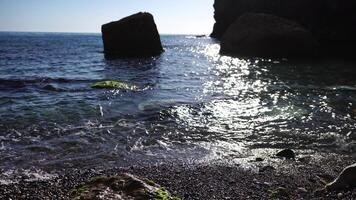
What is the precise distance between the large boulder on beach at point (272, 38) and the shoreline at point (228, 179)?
31.1 meters

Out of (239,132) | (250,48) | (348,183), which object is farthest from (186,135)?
(250,48)

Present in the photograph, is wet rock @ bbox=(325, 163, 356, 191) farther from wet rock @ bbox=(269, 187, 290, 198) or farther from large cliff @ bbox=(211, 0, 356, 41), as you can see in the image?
large cliff @ bbox=(211, 0, 356, 41)

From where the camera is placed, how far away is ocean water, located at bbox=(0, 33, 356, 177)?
10.9 meters

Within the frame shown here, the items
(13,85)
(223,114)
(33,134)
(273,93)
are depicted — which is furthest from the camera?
(13,85)

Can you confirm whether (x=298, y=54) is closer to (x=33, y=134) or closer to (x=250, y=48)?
(x=250, y=48)

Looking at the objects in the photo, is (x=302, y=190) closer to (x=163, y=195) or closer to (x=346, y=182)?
(x=346, y=182)

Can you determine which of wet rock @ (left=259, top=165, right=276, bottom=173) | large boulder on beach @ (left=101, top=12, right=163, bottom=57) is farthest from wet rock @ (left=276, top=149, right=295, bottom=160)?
large boulder on beach @ (left=101, top=12, right=163, bottom=57)

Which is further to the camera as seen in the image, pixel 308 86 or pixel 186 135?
pixel 308 86

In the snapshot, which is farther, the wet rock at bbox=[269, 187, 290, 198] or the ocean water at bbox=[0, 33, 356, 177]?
the ocean water at bbox=[0, 33, 356, 177]

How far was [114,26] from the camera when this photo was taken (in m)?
40.5

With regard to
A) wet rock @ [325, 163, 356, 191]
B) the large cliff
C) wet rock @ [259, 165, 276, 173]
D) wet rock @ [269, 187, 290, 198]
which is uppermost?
the large cliff

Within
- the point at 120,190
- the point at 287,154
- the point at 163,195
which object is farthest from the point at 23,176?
the point at 287,154

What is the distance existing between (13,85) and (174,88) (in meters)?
9.37

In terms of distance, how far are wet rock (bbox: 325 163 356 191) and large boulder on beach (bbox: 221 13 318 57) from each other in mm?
33297
